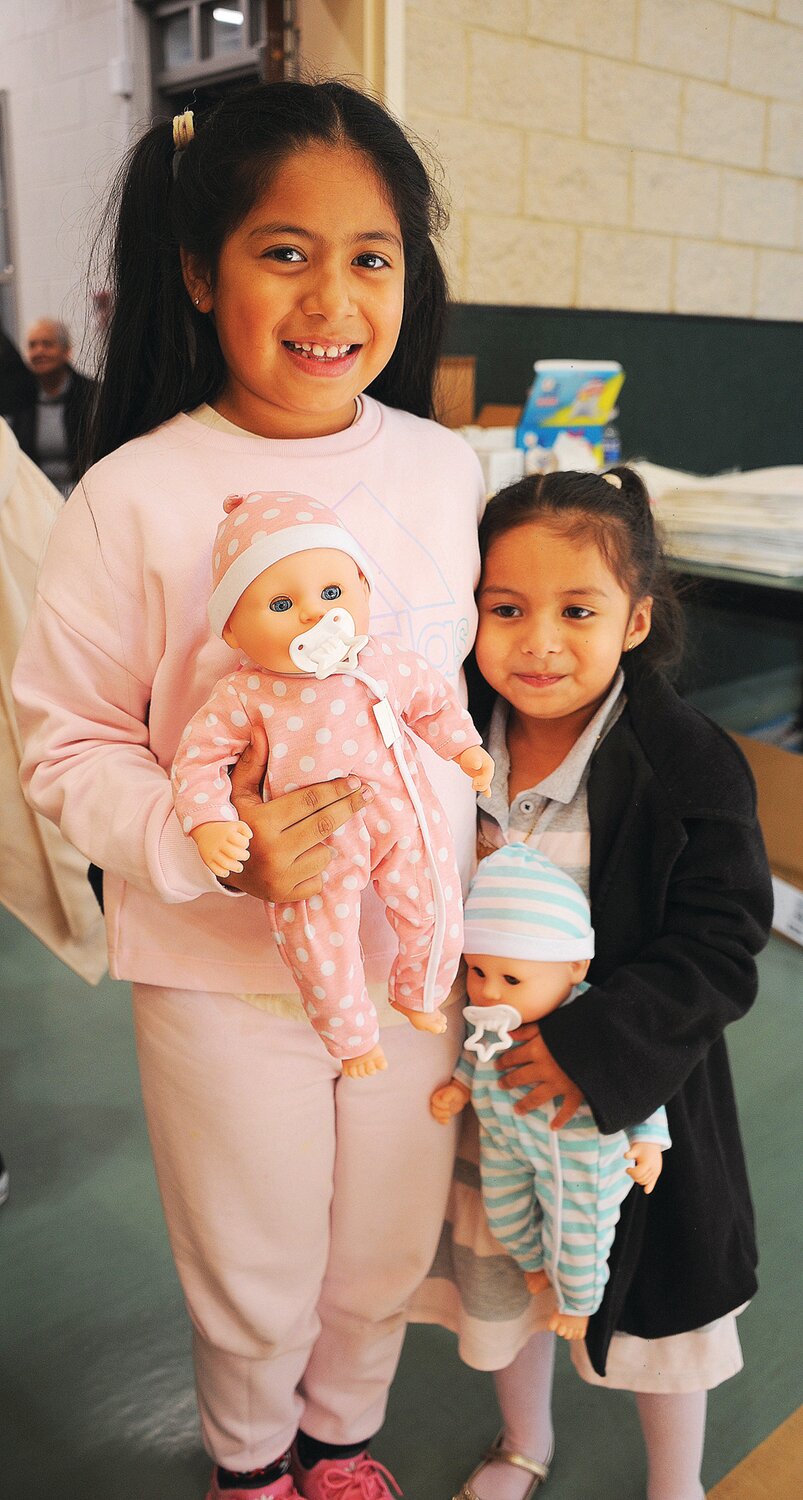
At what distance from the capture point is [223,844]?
0.79 meters

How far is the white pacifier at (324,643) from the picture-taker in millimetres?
808

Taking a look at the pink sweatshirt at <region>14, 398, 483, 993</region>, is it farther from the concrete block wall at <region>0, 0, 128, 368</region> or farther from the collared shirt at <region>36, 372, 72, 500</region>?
the concrete block wall at <region>0, 0, 128, 368</region>

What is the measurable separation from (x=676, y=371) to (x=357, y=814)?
2.83 metres

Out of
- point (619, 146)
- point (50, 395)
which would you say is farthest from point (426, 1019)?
point (50, 395)

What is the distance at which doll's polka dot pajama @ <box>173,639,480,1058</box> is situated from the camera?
2.77 feet

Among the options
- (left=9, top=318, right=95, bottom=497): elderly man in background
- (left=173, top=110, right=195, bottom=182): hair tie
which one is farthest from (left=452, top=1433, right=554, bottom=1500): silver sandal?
(left=9, top=318, right=95, bottom=497): elderly man in background

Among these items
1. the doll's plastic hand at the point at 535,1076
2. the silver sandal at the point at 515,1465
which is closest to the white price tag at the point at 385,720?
the doll's plastic hand at the point at 535,1076

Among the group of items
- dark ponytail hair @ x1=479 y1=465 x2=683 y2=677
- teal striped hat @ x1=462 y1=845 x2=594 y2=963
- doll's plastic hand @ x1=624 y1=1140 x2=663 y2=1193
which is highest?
dark ponytail hair @ x1=479 y1=465 x2=683 y2=677

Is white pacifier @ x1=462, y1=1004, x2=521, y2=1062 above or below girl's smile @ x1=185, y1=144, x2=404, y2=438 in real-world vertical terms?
below

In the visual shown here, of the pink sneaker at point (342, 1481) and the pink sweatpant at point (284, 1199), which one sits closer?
the pink sweatpant at point (284, 1199)

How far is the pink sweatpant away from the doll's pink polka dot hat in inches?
15.6

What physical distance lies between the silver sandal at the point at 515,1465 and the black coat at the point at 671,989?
27 centimetres

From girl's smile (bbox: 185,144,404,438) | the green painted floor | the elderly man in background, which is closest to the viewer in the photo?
girl's smile (bbox: 185,144,404,438)

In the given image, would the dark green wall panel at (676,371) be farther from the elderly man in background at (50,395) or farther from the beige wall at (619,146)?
the elderly man in background at (50,395)
